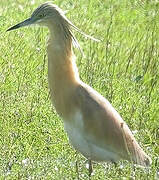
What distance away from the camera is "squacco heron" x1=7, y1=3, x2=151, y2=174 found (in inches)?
246

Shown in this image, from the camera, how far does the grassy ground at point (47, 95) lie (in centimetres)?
615

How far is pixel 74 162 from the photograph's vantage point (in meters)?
6.32

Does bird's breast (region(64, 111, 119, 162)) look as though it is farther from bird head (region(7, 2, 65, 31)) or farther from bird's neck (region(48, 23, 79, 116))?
bird head (region(7, 2, 65, 31))

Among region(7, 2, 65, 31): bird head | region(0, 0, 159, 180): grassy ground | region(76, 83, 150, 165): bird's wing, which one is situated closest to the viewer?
region(0, 0, 159, 180): grassy ground

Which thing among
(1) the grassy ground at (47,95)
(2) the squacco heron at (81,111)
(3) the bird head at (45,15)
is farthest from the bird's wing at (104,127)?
(3) the bird head at (45,15)

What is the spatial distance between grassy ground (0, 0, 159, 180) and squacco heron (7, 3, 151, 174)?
13cm

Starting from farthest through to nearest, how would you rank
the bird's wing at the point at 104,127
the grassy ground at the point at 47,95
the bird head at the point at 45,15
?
the bird head at the point at 45,15 < the bird's wing at the point at 104,127 < the grassy ground at the point at 47,95

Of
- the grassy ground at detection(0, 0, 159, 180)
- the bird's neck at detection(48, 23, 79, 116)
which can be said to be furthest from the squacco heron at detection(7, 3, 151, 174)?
the grassy ground at detection(0, 0, 159, 180)

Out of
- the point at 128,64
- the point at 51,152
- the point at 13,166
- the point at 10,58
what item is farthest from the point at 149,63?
the point at 13,166

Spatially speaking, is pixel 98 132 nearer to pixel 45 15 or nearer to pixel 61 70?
pixel 61 70

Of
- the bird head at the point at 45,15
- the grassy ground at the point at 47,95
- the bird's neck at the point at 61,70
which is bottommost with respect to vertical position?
the grassy ground at the point at 47,95

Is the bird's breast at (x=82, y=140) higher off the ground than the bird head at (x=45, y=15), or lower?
lower

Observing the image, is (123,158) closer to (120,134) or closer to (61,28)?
(120,134)

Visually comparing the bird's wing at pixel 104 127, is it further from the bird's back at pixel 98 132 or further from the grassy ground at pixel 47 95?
the grassy ground at pixel 47 95
